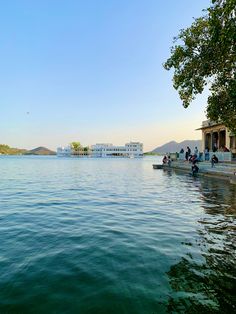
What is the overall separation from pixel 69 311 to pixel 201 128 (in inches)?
1931

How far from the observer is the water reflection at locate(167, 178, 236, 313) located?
14.1 feet

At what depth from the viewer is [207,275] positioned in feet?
17.4

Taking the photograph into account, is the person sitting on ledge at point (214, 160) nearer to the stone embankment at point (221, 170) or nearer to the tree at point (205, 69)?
the stone embankment at point (221, 170)

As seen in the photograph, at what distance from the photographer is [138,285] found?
493 cm

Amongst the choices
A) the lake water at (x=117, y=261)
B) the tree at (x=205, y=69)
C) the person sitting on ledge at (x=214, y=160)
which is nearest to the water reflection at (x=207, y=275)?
the lake water at (x=117, y=261)

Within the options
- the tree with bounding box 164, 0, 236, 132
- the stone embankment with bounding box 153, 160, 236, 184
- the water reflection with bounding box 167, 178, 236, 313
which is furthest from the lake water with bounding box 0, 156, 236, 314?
the stone embankment with bounding box 153, 160, 236, 184

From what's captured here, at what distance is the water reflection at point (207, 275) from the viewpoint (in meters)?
4.29

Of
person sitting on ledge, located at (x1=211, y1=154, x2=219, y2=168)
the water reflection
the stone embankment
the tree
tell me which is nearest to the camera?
the water reflection

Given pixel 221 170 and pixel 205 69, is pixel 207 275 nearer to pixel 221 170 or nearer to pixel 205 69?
pixel 205 69

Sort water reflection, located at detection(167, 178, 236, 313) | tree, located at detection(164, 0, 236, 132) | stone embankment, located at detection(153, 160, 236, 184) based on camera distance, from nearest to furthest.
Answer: water reflection, located at detection(167, 178, 236, 313) < tree, located at detection(164, 0, 236, 132) < stone embankment, located at detection(153, 160, 236, 184)

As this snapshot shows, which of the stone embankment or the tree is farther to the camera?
the stone embankment

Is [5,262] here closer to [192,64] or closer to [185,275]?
[185,275]

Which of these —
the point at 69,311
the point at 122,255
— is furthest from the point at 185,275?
the point at 69,311

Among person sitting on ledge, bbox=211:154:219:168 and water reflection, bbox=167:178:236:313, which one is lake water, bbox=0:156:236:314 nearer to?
water reflection, bbox=167:178:236:313
